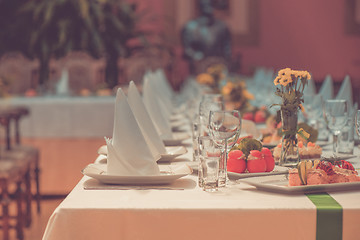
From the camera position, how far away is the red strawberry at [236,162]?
4.67ft

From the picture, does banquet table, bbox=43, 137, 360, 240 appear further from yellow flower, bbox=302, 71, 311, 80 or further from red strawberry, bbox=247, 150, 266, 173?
yellow flower, bbox=302, 71, 311, 80

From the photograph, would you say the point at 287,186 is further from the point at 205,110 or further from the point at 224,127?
the point at 205,110

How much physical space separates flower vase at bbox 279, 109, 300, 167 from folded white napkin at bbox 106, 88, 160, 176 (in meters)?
0.40

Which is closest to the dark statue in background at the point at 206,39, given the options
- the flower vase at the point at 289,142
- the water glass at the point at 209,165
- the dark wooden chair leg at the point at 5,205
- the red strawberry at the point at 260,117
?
the dark wooden chair leg at the point at 5,205

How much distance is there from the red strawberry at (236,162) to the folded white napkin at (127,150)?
0.62 ft

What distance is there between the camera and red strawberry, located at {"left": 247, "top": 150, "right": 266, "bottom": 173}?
1423mm

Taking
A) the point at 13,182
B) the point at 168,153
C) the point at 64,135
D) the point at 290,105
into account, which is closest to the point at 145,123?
the point at 168,153

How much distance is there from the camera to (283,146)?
5.16 ft

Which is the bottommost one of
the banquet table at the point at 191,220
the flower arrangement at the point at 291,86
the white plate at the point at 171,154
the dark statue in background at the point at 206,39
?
the banquet table at the point at 191,220

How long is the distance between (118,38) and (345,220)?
6.52 meters

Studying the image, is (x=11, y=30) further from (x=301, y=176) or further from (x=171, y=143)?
(x=301, y=176)

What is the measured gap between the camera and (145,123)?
1.78 metres

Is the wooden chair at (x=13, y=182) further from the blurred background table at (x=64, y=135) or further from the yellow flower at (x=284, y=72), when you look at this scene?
the yellow flower at (x=284, y=72)

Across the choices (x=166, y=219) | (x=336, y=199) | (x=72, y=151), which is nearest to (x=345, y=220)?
(x=336, y=199)
